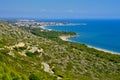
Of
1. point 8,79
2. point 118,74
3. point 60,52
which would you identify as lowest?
point 118,74

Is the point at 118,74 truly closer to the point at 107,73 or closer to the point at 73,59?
A: the point at 107,73

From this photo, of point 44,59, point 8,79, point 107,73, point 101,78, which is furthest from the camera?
point 107,73

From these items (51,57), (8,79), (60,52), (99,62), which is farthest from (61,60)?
(8,79)

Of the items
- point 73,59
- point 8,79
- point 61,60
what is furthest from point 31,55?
point 8,79

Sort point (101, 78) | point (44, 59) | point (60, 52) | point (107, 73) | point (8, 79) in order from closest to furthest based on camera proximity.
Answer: point (8, 79)
point (101, 78)
point (44, 59)
point (107, 73)
point (60, 52)

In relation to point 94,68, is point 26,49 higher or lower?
higher

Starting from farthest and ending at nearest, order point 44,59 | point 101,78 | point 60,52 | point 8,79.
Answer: point 60,52
point 44,59
point 101,78
point 8,79

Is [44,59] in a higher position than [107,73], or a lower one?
higher

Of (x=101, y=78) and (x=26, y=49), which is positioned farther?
(x=26, y=49)

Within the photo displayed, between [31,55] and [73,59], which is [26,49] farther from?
[73,59]

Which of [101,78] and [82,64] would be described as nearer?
[101,78]
